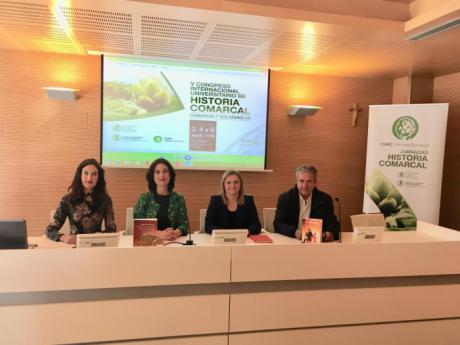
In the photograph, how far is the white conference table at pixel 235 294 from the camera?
179 cm

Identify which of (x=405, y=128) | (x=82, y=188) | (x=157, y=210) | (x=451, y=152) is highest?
(x=405, y=128)

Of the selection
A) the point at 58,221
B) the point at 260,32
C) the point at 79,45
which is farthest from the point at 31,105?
the point at 260,32

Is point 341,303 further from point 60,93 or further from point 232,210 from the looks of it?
point 60,93

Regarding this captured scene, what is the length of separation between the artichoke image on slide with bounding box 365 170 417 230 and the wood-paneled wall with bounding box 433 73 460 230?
0.83 metres

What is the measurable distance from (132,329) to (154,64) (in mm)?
3274

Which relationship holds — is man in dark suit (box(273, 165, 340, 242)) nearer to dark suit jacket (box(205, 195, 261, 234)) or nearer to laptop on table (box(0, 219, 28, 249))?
dark suit jacket (box(205, 195, 261, 234))

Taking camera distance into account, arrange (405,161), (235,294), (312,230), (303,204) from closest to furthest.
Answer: (235,294)
(312,230)
(303,204)
(405,161)

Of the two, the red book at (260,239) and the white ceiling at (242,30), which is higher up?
the white ceiling at (242,30)

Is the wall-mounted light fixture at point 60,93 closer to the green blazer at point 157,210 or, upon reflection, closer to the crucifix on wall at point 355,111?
the green blazer at point 157,210

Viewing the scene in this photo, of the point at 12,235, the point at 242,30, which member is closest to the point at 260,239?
the point at 12,235

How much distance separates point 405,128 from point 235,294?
11.5 feet

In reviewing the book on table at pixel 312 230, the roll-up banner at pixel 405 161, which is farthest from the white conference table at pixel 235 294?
the roll-up banner at pixel 405 161

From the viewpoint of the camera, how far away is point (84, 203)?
2.90 meters

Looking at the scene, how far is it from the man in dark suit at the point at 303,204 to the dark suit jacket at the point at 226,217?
8.2 inches
